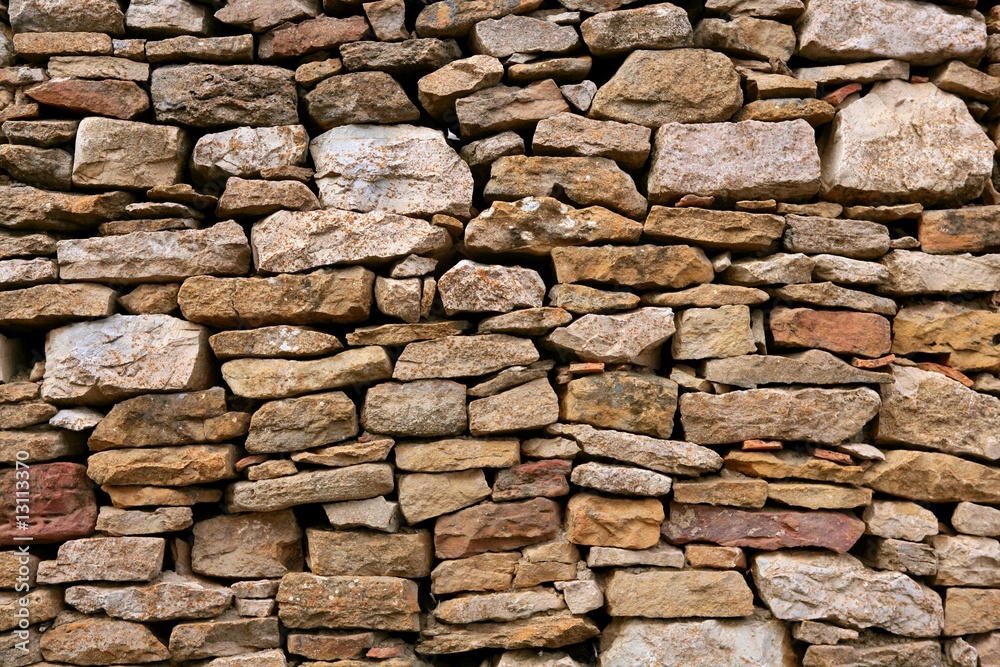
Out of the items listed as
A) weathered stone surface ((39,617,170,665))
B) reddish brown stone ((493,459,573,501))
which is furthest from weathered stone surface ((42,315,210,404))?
reddish brown stone ((493,459,573,501))

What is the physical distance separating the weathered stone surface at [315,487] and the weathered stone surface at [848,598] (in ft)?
4.78

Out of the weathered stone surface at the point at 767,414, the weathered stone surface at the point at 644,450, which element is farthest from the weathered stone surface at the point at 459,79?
the weathered stone surface at the point at 767,414

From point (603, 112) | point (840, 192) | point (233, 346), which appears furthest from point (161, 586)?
point (840, 192)

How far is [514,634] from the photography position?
8.06 feet

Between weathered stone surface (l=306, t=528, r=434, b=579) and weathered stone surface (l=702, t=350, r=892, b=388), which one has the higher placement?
weathered stone surface (l=702, t=350, r=892, b=388)

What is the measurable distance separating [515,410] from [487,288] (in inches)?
18.2

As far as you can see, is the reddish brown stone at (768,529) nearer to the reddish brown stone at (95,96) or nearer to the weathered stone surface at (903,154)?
the weathered stone surface at (903,154)

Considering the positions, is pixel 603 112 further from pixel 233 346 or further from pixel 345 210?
pixel 233 346

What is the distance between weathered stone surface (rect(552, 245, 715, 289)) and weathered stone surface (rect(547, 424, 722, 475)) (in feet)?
1.84

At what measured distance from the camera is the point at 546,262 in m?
2.72

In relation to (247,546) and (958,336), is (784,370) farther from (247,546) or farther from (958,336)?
(247,546)

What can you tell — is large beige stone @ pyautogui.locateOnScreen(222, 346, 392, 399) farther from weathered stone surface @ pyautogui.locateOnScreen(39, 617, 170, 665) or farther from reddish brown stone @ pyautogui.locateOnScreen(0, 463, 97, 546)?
weathered stone surface @ pyautogui.locateOnScreen(39, 617, 170, 665)

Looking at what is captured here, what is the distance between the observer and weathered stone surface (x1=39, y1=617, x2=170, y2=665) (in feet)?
8.09

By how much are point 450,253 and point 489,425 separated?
2.28ft
